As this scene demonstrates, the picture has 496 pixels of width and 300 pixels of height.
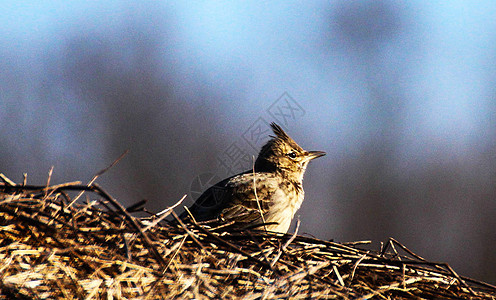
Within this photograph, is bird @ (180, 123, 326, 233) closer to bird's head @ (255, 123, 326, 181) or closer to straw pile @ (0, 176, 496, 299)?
bird's head @ (255, 123, 326, 181)

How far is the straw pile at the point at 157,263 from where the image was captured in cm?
219

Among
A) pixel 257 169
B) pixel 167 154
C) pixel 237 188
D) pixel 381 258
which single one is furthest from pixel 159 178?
pixel 381 258

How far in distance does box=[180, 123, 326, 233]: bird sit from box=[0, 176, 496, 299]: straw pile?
218 centimetres

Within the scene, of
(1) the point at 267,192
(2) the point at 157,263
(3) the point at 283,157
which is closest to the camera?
(2) the point at 157,263

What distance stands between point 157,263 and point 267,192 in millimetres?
3380

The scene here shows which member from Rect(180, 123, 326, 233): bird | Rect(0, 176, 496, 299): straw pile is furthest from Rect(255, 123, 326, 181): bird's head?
Rect(0, 176, 496, 299): straw pile

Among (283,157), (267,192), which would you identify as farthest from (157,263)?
(283,157)

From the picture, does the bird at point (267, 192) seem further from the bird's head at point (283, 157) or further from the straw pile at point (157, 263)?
the straw pile at point (157, 263)

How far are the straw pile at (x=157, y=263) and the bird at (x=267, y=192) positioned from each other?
7.17 feet

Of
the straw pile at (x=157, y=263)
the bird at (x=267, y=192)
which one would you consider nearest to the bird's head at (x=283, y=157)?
the bird at (x=267, y=192)

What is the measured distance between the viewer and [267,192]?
19.0ft

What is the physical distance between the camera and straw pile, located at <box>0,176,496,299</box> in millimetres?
2186

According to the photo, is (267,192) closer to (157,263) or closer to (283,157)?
(283,157)

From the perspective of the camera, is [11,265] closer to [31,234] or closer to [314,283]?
[31,234]
